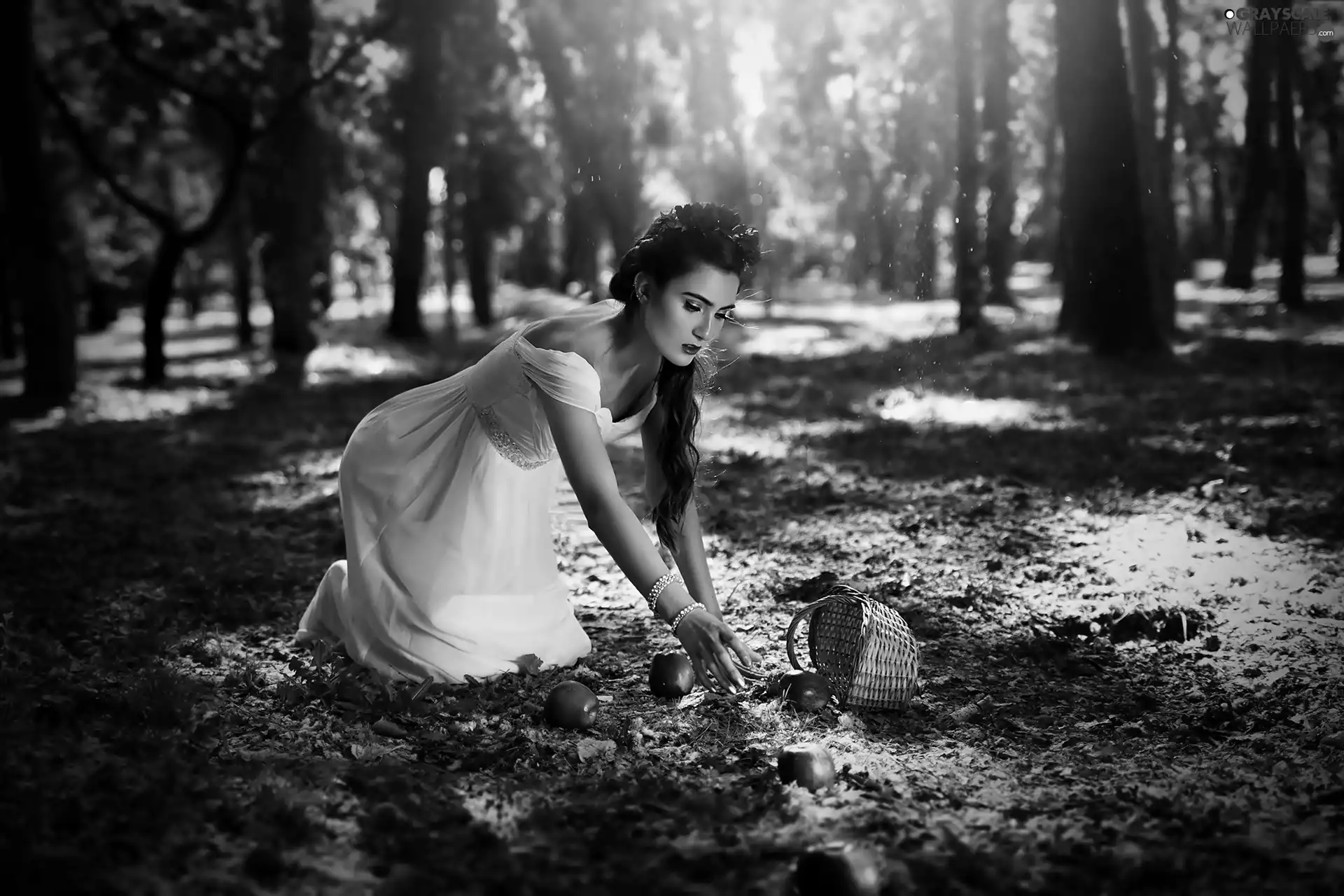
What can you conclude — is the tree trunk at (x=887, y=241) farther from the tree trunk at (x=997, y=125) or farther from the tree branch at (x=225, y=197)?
the tree branch at (x=225, y=197)

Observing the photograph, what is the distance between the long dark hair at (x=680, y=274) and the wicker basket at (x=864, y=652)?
76 cm

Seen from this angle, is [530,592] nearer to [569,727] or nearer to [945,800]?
[569,727]

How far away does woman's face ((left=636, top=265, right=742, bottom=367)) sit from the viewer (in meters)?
4.06

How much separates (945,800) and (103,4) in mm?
18303

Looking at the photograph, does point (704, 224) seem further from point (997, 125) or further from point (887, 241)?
point (887, 241)

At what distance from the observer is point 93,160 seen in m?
17.4

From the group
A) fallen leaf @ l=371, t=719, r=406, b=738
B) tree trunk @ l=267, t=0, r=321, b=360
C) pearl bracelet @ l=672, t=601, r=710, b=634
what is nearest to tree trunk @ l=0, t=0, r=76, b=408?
tree trunk @ l=267, t=0, r=321, b=360

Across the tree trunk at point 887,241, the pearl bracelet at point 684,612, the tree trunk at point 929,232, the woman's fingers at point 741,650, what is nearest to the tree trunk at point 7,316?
the pearl bracelet at point 684,612

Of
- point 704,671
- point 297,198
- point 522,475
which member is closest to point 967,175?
point 297,198

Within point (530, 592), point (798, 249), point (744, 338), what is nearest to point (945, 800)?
point (530, 592)

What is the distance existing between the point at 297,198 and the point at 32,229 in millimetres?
4783

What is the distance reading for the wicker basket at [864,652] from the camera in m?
4.25

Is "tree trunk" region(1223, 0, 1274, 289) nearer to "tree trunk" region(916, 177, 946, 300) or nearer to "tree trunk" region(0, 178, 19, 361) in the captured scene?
"tree trunk" region(916, 177, 946, 300)

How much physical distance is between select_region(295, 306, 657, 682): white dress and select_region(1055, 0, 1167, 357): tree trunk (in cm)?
1168
